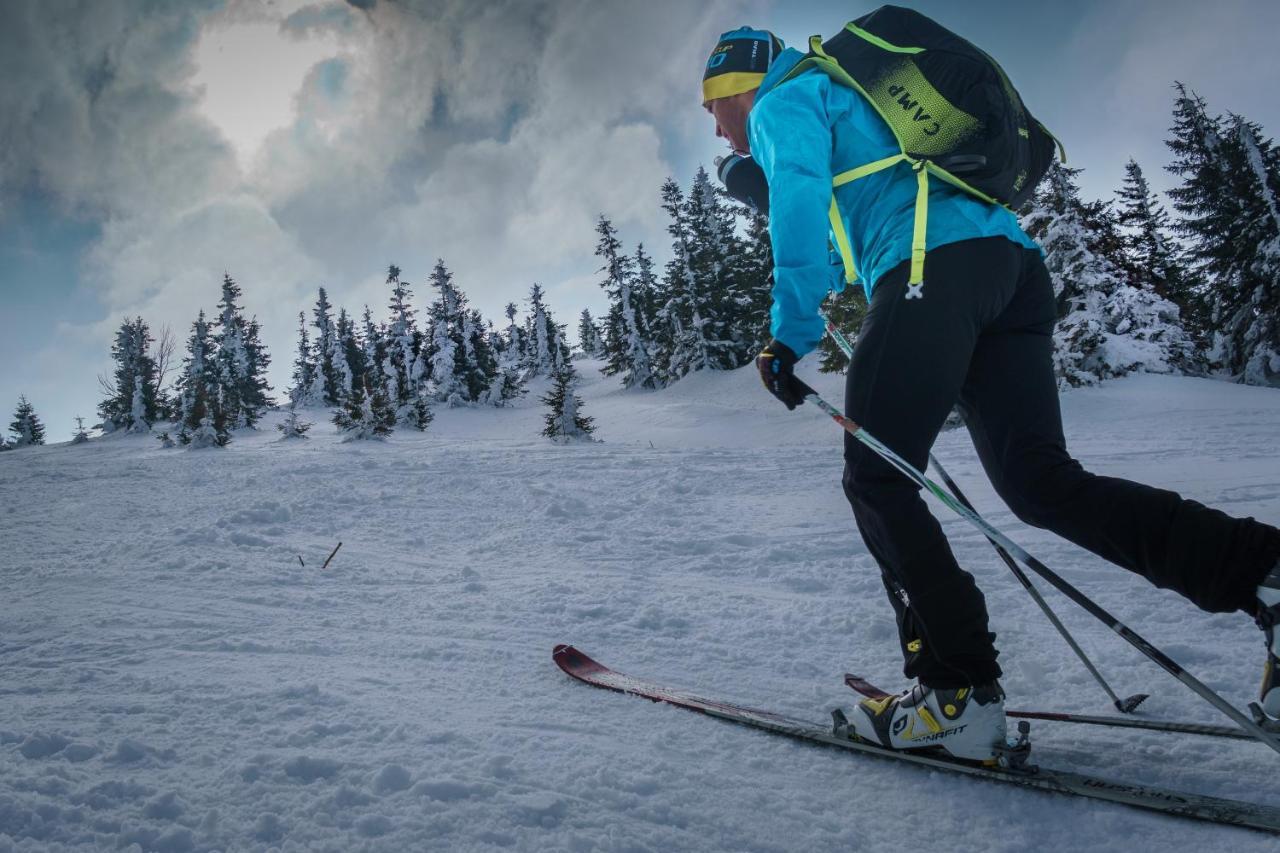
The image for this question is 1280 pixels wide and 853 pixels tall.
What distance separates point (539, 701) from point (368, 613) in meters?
1.59

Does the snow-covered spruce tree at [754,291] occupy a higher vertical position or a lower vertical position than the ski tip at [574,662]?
higher

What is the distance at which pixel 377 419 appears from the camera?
680 inches

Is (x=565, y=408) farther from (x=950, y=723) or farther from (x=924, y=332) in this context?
(x=950, y=723)

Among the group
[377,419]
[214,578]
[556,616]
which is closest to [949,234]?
[556,616]

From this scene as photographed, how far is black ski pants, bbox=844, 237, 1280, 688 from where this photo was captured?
1666 mm

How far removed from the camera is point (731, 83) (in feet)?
7.88

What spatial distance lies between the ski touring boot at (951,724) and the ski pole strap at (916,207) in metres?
1.21

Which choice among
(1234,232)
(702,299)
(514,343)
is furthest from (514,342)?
(1234,232)

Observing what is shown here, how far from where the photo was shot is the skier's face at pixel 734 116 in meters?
2.43

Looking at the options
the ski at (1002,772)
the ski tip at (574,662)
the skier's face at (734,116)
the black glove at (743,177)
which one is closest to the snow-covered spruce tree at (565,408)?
the ski tip at (574,662)

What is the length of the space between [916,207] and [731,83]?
0.89m

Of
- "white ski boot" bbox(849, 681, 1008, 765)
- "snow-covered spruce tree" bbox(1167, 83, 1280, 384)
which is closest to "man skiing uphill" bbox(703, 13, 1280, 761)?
"white ski boot" bbox(849, 681, 1008, 765)

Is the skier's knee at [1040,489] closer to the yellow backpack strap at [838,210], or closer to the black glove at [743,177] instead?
the yellow backpack strap at [838,210]

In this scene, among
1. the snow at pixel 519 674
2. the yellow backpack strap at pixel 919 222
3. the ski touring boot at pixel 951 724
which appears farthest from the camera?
the yellow backpack strap at pixel 919 222
